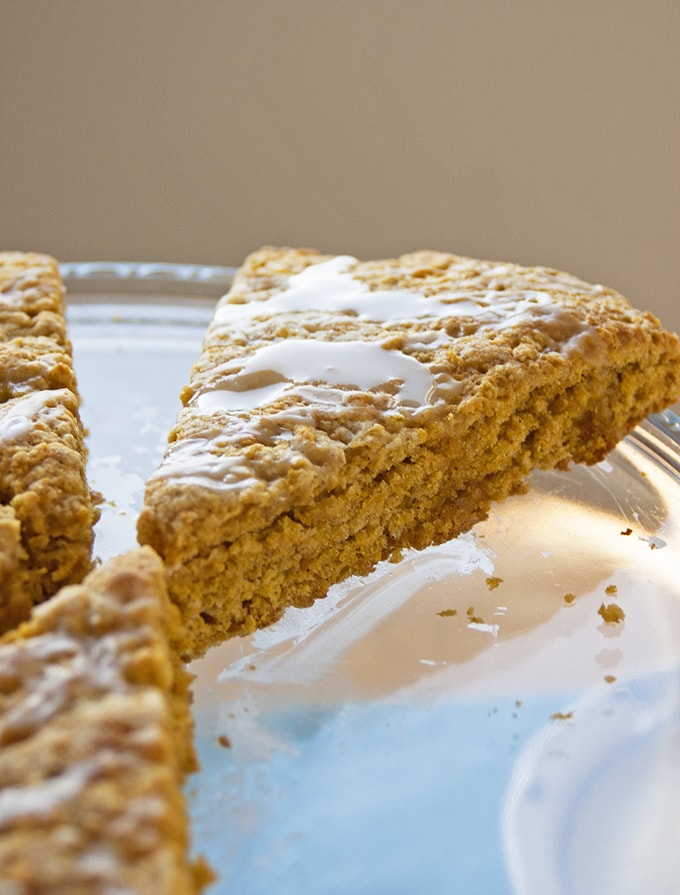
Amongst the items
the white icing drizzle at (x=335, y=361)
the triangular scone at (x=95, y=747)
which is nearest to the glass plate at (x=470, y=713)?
the triangular scone at (x=95, y=747)

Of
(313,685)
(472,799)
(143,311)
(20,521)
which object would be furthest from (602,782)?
(143,311)

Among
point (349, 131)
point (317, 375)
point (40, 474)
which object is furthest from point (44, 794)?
point (349, 131)

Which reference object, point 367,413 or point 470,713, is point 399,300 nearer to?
point 367,413

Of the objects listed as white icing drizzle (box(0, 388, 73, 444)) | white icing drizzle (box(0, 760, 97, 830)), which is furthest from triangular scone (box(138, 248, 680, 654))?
white icing drizzle (box(0, 760, 97, 830))

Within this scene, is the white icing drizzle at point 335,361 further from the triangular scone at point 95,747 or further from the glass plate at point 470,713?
the triangular scone at point 95,747

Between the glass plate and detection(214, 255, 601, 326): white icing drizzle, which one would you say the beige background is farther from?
the glass plate
